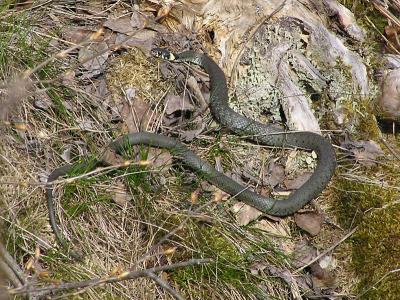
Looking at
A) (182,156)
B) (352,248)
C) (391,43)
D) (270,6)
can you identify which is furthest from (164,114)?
(391,43)

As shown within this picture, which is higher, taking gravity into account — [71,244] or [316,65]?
[316,65]

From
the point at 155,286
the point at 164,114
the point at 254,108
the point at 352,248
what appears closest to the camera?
the point at 155,286

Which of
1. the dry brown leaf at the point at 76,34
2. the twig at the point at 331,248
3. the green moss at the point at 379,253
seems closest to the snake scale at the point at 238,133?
the twig at the point at 331,248

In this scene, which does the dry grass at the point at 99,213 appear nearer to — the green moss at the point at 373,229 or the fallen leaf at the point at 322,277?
the fallen leaf at the point at 322,277

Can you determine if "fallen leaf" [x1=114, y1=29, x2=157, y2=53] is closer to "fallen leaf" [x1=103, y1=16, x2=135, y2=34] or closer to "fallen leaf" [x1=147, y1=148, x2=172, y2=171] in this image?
"fallen leaf" [x1=103, y1=16, x2=135, y2=34]

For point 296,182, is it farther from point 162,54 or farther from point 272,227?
point 162,54

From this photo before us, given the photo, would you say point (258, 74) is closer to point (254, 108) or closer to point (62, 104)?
point (254, 108)
